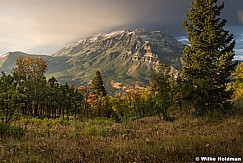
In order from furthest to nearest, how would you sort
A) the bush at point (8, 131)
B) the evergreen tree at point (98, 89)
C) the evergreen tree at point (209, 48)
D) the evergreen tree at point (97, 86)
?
the evergreen tree at point (97, 86) < the evergreen tree at point (98, 89) < the evergreen tree at point (209, 48) < the bush at point (8, 131)

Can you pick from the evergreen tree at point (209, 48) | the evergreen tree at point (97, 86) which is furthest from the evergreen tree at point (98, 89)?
the evergreen tree at point (209, 48)

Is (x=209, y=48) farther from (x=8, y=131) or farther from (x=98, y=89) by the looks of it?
(x=98, y=89)

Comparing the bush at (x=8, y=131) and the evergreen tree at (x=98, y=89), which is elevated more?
the evergreen tree at (x=98, y=89)

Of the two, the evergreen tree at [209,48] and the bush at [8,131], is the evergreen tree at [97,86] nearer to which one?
the evergreen tree at [209,48]

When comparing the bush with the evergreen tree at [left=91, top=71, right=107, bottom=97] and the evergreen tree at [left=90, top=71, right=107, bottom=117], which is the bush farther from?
the evergreen tree at [left=91, top=71, right=107, bottom=97]

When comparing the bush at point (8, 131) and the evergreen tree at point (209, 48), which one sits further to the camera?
the evergreen tree at point (209, 48)

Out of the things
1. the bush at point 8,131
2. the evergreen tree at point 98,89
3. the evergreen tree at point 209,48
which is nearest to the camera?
the bush at point 8,131

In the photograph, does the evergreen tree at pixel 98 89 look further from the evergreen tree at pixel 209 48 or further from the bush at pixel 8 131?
the bush at pixel 8 131

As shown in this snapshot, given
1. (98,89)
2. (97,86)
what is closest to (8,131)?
(97,86)

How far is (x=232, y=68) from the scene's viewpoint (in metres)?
24.3

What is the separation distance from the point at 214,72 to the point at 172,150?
19.4 meters

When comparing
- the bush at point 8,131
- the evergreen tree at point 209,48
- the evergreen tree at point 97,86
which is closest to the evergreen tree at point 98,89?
the evergreen tree at point 97,86

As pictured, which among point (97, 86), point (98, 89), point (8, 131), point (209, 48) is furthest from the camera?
point (98, 89)

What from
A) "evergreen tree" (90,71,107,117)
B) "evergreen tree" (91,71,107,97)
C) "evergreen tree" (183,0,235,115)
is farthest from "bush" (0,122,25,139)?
"evergreen tree" (91,71,107,97)
